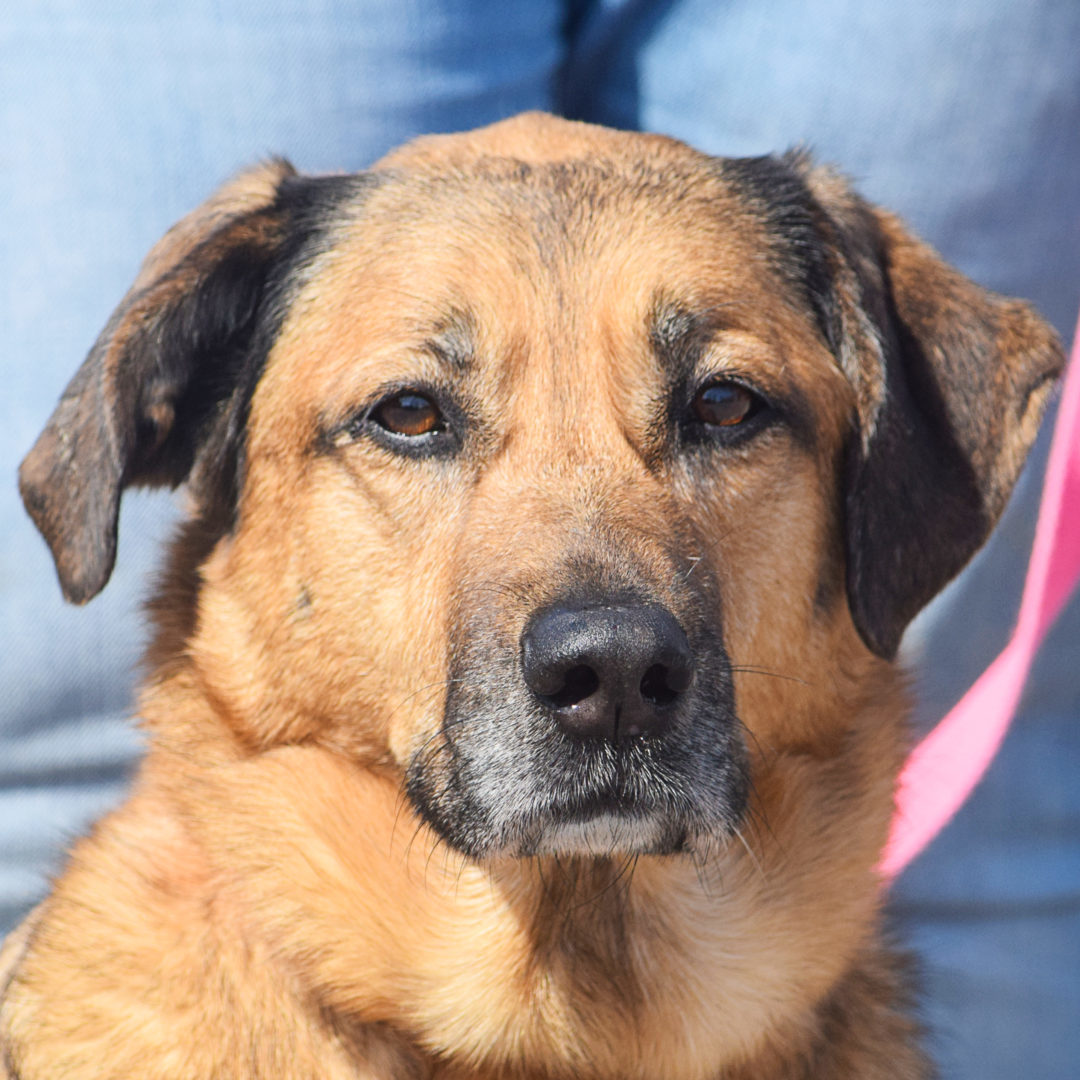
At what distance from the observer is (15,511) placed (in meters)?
3.64

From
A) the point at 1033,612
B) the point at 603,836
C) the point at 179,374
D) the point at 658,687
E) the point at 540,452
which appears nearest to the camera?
the point at 658,687

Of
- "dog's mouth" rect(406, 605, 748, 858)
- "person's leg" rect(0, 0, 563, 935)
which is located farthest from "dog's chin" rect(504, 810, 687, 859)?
"person's leg" rect(0, 0, 563, 935)

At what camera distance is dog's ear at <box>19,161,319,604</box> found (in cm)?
259

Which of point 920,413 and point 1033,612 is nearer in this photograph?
point 920,413

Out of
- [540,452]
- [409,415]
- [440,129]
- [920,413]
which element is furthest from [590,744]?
[440,129]

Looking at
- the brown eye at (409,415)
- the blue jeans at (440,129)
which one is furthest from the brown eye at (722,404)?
the blue jeans at (440,129)

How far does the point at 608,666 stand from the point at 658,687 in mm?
147

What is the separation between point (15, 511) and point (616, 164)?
208 centimetres

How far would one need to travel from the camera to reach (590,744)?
2.20 meters

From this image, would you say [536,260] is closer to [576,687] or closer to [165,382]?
[165,382]

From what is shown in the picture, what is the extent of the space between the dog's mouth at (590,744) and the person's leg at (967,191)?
151 centimetres

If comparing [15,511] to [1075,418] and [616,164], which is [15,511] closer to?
[616,164]

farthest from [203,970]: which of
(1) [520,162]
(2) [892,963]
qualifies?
(1) [520,162]

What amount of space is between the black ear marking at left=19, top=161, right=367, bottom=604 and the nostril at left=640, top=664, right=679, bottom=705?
122 centimetres
